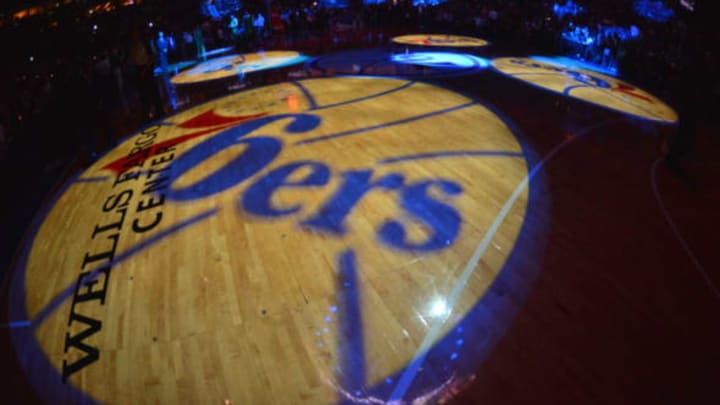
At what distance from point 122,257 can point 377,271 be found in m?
2.72

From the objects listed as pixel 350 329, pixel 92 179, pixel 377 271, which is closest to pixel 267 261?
pixel 377 271

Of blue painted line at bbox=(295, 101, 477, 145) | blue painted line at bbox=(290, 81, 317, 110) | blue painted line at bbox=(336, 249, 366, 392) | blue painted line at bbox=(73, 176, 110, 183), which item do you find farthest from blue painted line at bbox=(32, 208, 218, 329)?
blue painted line at bbox=(290, 81, 317, 110)

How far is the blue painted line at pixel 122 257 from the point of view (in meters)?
3.59

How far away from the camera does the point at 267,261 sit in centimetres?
401

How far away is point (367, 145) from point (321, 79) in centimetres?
512

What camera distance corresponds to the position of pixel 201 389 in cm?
279

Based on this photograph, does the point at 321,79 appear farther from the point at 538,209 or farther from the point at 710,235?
the point at 710,235

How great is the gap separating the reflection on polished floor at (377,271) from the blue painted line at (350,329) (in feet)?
0.06

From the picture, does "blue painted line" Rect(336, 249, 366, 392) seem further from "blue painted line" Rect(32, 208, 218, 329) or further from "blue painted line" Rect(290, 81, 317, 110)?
"blue painted line" Rect(290, 81, 317, 110)

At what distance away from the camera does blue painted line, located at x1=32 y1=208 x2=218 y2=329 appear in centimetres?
359

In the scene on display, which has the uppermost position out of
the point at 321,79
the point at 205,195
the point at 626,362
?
the point at 321,79

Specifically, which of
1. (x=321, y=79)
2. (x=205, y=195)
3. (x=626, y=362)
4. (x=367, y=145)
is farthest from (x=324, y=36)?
(x=626, y=362)

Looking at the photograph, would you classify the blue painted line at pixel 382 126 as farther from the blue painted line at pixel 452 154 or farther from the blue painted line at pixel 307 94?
the blue painted line at pixel 307 94

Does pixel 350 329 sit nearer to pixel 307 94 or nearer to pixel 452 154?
pixel 452 154
